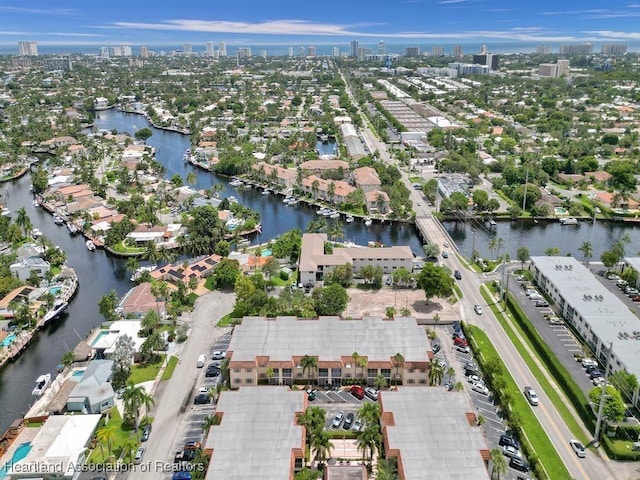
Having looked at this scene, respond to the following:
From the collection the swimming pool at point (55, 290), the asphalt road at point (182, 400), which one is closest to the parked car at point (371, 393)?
the asphalt road at point (182, 400)

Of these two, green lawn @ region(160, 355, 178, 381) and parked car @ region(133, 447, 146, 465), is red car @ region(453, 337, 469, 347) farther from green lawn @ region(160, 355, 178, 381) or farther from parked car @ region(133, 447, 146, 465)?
parked car @ region(133, 447, 146, 465)

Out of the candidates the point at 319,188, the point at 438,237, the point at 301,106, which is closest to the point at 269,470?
the point at 438,237

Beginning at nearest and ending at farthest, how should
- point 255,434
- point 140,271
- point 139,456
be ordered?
1. point 255,434
2. point 139,456
3. point 140,271

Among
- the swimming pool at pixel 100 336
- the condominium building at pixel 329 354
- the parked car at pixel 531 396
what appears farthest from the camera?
the swimming pool at pixel 100 336

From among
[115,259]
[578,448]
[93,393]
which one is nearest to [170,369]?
[93,393]

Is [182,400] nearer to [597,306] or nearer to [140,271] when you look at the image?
[140,271]

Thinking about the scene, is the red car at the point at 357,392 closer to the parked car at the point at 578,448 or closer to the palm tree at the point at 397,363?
the palm tree at the point at 397,363
